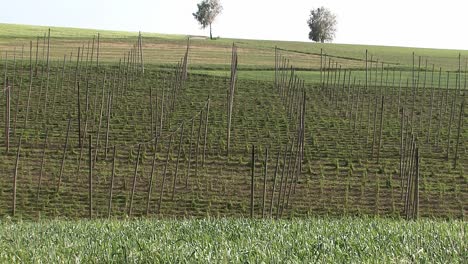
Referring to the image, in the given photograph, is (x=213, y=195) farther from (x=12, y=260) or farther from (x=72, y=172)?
(x=12, y=260)

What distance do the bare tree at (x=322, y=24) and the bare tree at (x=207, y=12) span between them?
1179 centimetres

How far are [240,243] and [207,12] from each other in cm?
10835

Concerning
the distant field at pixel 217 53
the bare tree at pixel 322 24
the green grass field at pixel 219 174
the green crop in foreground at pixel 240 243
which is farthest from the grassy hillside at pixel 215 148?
the bare tree at pixel 322 24

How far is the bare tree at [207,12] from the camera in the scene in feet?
380

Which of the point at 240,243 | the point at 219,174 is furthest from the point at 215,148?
the point at 240,243

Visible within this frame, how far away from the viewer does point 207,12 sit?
380 ft

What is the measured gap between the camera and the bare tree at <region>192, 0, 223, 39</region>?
11569cm

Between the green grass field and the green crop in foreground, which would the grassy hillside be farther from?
the green crop in foreground

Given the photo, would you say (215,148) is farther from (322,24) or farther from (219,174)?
(322,24)

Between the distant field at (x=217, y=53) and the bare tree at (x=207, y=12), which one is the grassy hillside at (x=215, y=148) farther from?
the bare tree at (x=207, y=12)

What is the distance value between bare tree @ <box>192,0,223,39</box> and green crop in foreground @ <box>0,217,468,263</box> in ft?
345

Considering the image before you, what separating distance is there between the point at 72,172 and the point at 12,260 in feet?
62.7

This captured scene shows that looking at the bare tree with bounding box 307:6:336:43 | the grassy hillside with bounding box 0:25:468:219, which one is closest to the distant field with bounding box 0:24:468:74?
the grassy hillside with bounding box 0:25:468:219

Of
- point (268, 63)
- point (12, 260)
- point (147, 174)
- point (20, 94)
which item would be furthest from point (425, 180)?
point (268, 63)
